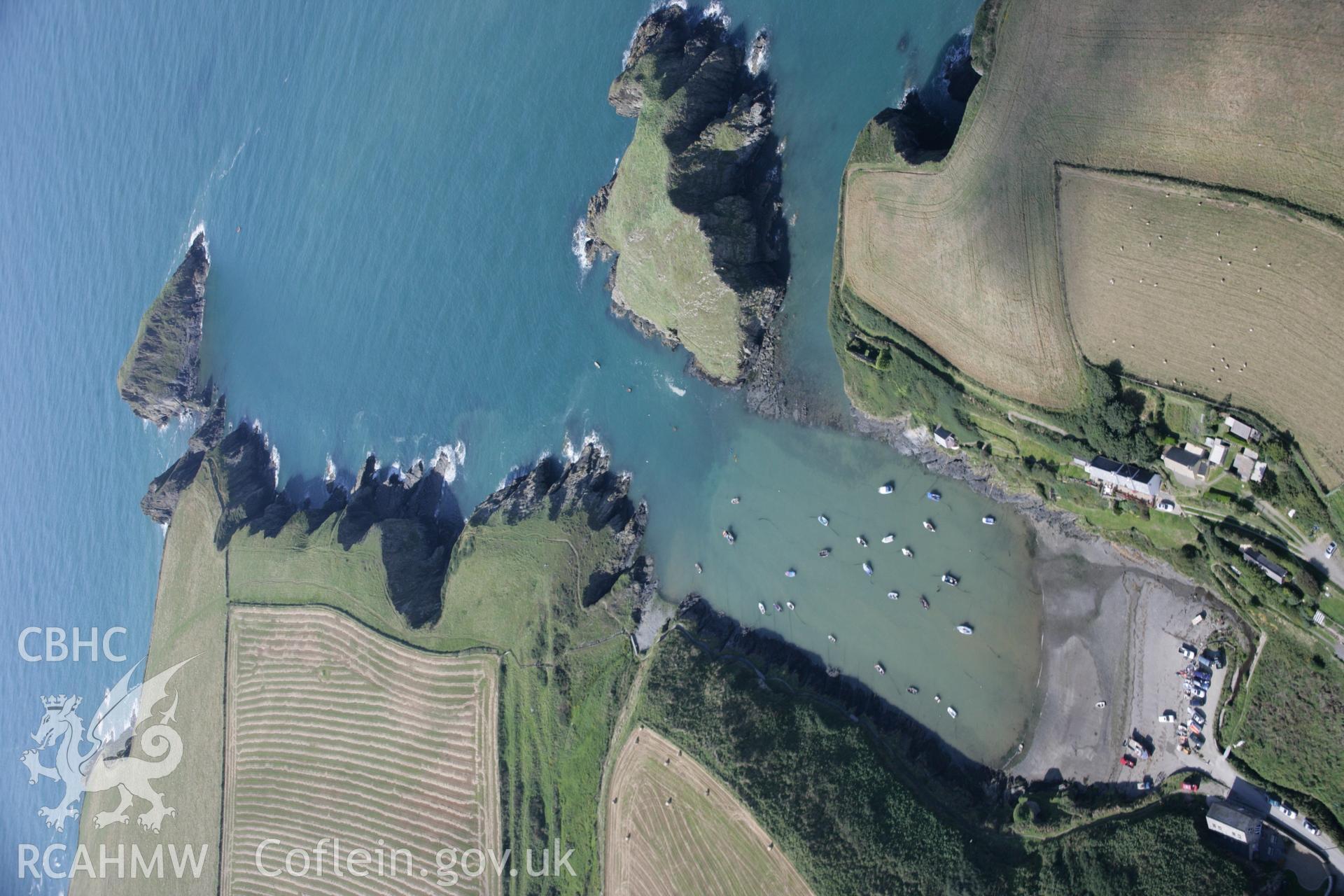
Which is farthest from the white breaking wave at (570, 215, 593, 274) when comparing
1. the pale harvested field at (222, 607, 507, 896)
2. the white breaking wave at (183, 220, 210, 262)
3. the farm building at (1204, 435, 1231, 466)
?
the white breaking wave at (183, 220, 210, 262)

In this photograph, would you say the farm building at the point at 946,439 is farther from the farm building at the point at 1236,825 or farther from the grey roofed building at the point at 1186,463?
the farm building at the point at 1236,825

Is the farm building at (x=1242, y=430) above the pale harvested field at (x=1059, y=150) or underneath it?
underneath

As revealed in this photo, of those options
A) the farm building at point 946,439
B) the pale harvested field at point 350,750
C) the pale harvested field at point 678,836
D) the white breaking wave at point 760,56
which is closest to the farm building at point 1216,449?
the farm building at point 946,439

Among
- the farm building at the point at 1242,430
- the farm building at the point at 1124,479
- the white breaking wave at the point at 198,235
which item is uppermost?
the farm building at the point at 1242,430

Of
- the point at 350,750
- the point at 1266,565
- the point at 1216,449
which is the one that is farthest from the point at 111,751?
the point at 1266,565

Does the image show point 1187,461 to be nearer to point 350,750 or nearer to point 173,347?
point 350,750

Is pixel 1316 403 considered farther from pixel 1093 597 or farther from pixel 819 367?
pixel 819 367

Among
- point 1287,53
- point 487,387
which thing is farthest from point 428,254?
point 1287,53
